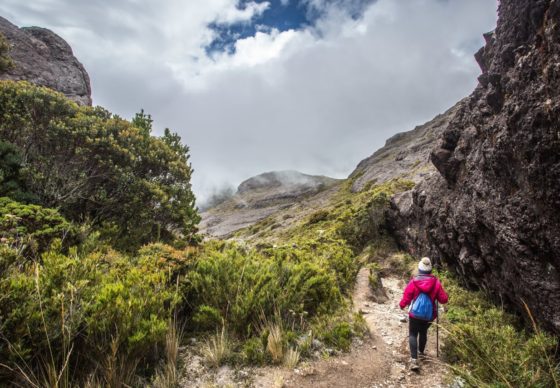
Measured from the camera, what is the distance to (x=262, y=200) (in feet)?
334

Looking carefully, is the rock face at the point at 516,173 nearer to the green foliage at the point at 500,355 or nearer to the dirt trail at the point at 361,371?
the green foliage at the point at 500,355

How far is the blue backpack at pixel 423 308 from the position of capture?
5639 millimetres

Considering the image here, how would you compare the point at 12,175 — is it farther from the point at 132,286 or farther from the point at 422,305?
the point at 422,305

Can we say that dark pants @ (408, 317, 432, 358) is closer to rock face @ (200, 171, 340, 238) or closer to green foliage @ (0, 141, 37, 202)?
rock face @ (200, 171, 340, 238)

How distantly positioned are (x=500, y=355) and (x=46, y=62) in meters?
33.6

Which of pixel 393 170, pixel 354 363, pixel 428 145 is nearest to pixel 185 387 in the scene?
pixel 354 363

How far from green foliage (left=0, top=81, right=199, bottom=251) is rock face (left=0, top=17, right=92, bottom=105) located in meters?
14.3

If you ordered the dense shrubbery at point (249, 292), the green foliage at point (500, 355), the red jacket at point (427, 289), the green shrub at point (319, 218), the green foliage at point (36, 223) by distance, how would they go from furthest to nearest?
the green shrub at point (319, 218)
the green foliage at point (36, 223)
the red jacket at point (427, 289)
the dense shrubbery at point (249, 292)
the green foliage at point (500, 355)

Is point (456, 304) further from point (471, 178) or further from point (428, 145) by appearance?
point (428, 145)

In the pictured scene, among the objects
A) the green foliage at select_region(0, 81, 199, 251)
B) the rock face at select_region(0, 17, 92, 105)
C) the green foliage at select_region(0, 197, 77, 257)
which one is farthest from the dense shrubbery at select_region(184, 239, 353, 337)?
the rock face at select_region(0, 17, 92, 105)

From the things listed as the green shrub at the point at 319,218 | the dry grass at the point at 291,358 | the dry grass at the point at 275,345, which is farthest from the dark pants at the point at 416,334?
the green shrub at the point at 319,218

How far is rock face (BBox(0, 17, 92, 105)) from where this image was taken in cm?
2239

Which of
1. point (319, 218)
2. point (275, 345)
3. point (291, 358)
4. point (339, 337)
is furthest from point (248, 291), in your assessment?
point (319, 218)

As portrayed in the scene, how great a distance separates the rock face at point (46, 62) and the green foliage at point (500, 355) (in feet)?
93.2
